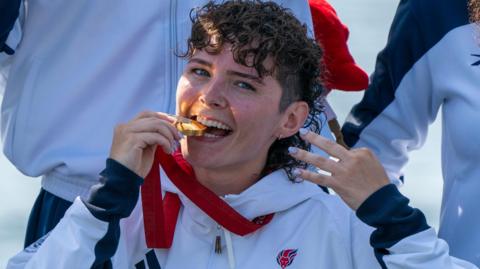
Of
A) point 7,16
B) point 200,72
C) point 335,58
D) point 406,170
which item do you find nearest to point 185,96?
point 200,72

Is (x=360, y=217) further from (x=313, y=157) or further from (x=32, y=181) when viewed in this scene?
(x=32, y=181)

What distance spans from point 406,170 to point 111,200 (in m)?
3.25

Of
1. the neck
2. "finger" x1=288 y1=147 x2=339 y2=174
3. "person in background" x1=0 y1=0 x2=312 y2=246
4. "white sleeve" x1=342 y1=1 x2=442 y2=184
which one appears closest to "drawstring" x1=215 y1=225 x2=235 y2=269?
the neck

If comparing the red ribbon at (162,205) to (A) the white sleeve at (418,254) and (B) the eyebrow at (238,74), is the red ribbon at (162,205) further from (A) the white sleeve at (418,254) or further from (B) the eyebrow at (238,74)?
(A) the white sleeve at (418,254)

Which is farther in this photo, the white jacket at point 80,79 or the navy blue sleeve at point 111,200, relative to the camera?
the white jacket at point 80,79

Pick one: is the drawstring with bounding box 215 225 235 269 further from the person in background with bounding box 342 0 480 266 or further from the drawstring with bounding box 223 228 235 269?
the person in background with bounding box 342 0 480 266

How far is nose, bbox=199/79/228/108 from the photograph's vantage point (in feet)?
10.7

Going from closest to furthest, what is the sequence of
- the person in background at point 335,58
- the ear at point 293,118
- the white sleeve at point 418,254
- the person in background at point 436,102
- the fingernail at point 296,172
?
the white sleeve at point 418,254, the fingernail at point 296,172, the ear at point 293,118, the person in background at point 436,102, the person in background at point 335,58

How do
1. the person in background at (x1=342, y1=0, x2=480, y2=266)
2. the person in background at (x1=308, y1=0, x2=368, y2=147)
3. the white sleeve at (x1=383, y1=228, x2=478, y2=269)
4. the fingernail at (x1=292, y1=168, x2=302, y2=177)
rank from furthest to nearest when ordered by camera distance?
the person in background at (x1=308, y1=0, x2=368, y2=147) → the person in background at (x1=342, y1=0, x2=480, y2=266) → the fingernail at (x1=292, y1=168, x2=302, y2=177) → the white sleeve at (x1=383, y1=228, x2=478, y2=269)

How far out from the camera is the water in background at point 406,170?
5877 mm

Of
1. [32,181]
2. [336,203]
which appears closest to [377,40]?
[32,181]

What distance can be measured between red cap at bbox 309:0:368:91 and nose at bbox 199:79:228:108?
1233 millimetres

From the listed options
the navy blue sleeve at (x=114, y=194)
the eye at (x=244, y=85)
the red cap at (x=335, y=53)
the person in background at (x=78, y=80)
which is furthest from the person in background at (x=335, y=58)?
the navy blue sleeve at (x=114, y=194)

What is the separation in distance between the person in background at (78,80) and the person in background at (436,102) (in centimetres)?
76
